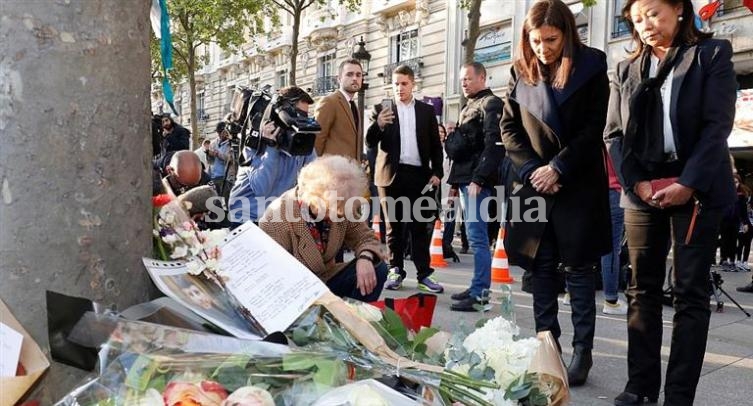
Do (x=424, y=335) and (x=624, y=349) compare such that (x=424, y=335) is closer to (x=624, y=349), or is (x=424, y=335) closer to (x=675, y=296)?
(x=675, y=296)

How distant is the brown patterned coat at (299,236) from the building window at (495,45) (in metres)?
18.0

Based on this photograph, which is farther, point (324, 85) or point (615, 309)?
point (324, 85)

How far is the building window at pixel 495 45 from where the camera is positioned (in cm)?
2016

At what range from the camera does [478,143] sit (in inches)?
210

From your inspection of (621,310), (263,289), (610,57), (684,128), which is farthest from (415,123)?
(610,57)

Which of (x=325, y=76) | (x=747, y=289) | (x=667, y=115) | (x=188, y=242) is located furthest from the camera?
(x=325, y=76)

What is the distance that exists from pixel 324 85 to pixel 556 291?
26.5 meters

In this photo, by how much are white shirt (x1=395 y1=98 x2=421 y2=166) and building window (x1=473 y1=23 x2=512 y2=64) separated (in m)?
15.4

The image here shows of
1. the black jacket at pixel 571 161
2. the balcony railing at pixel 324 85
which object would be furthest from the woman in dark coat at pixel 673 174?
the balcony railing at pixel 324 85

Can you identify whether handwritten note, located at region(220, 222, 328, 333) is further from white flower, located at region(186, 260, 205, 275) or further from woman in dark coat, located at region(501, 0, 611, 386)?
woman in dark coat, located at region(501, 0, 611, 386)

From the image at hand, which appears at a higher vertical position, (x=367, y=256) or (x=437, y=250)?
(x=367, y=256)

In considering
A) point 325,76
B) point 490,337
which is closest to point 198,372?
point 490,337

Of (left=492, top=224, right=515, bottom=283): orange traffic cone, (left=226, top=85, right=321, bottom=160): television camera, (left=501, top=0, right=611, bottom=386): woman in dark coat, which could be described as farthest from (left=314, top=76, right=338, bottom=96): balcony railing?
(left=501, top=0, right=611, bottom=386): woman in dark coat

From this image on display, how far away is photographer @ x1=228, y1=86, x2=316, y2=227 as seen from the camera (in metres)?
4.15
